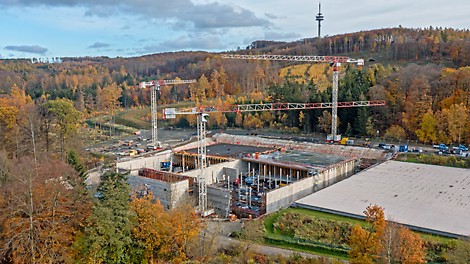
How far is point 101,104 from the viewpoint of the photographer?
73875 mm

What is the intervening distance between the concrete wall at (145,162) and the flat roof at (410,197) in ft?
52.7

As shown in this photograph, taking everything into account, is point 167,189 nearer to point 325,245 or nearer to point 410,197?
point 325,245

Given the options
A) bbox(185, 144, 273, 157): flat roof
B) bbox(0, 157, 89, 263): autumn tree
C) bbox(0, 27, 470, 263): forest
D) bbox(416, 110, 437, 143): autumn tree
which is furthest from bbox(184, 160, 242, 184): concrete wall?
bbox(416, 110, 437, 143): autumn tree

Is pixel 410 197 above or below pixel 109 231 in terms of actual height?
below

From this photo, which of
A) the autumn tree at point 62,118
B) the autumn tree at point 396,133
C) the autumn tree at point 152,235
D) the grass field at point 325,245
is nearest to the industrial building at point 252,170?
the grass field at point 325,245

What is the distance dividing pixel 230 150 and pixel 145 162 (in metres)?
9.19

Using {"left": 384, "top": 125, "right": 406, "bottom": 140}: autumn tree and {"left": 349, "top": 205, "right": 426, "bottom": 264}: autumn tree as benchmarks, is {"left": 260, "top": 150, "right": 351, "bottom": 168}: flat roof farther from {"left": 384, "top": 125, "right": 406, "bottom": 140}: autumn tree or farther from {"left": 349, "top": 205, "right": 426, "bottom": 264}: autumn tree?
{"left": 349, "top": 205, "right": 426, "bottom": 264}: autumn tree

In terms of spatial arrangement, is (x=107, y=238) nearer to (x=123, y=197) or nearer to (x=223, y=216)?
(x=123, y=197)

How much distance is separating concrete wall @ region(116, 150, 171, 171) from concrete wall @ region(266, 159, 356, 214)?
547 inches

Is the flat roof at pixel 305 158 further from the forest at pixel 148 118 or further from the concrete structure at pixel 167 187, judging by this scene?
the concrete structure at pixel 167 187

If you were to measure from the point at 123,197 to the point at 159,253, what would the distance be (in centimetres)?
269

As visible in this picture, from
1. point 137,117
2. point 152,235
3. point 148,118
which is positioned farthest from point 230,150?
point 137,117

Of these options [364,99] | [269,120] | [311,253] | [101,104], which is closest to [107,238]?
[311,253]

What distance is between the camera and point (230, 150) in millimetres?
41594
